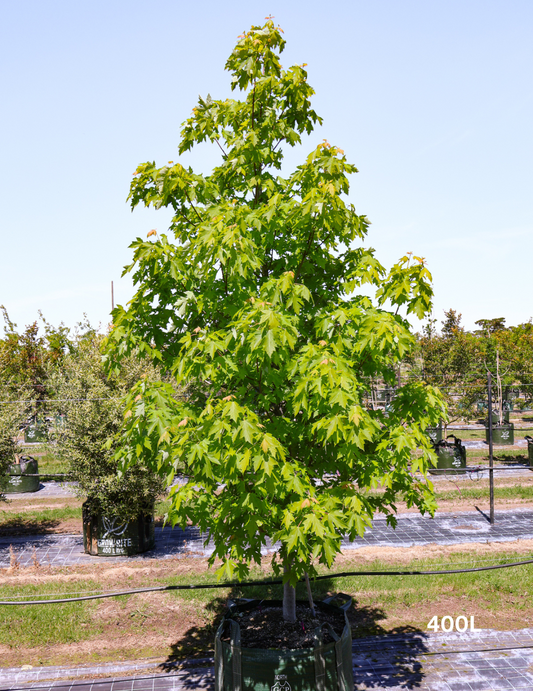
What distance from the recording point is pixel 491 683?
27.1ft

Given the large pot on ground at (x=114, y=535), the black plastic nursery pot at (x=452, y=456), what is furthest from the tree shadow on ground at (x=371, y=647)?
the black plastic nursery pot at (x=452, y=456)

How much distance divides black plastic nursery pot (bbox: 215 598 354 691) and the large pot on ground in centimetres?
862

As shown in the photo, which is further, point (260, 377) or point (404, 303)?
point (404, 303)

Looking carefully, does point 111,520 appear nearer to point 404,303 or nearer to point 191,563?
point 191,563

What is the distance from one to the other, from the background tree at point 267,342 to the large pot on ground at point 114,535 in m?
8.33

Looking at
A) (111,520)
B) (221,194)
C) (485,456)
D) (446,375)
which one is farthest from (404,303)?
(446,375)

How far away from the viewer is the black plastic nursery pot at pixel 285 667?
6367 mm

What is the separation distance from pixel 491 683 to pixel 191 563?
7526 mm

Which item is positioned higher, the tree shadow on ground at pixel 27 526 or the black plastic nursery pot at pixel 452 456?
the black plastic nursery pot at pixel 452 456

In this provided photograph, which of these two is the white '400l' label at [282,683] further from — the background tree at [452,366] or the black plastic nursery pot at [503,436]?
the black plastic nursery pot at [503,436]

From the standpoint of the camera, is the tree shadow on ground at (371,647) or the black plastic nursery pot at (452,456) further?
the black plastic nursery pot at (452,456)

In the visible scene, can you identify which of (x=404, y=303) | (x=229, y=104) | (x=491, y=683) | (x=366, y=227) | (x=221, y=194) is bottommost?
(x=491, y=683)

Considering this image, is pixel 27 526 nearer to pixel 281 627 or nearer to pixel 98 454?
pixel 98 454

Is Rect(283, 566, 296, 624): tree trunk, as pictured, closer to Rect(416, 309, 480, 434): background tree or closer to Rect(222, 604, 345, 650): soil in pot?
Rect(222, 604, 345, 650): soil in pot
